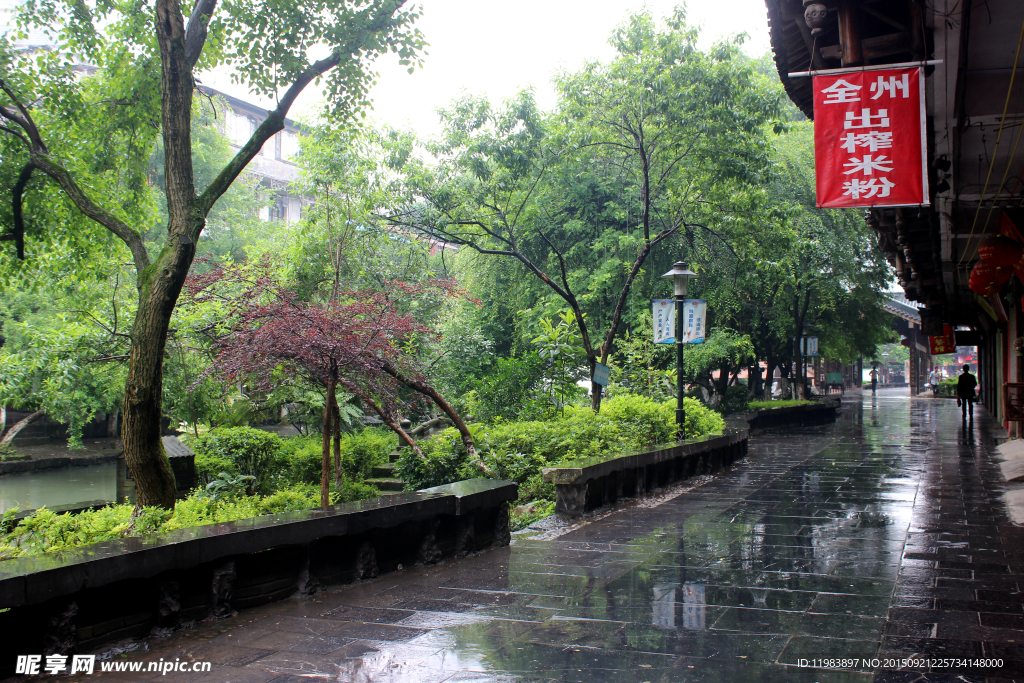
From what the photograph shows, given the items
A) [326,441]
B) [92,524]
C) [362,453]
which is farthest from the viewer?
[362,453]

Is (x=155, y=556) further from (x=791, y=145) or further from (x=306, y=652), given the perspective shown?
(x=791, y=145)

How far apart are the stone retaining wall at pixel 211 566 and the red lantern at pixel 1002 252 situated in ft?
22.2

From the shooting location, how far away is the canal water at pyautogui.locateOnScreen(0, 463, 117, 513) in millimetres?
16453

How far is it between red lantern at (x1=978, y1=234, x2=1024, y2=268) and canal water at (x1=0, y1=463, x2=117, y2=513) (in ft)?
52.2

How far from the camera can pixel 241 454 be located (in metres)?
11.5

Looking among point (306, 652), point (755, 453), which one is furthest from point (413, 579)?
point (755, 453)

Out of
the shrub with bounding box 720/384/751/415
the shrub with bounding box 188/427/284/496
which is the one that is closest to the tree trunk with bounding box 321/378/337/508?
the shrub with bounding box 188/427/284/496

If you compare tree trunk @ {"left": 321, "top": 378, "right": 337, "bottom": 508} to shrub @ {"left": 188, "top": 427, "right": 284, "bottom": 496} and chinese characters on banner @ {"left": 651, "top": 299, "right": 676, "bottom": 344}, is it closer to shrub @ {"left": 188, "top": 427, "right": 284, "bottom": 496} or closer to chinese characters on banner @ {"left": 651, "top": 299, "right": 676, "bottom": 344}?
shrub @ {"left": 188, "top": 427, "right": 284, "bottom": 496}

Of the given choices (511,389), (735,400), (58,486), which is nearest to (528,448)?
(511,389)

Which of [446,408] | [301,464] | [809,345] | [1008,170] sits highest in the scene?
[1008,170]

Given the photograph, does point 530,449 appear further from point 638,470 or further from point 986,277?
point 986,277

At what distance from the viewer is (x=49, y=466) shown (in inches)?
866

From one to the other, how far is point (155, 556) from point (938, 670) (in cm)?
413

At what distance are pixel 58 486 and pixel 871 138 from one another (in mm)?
19993
